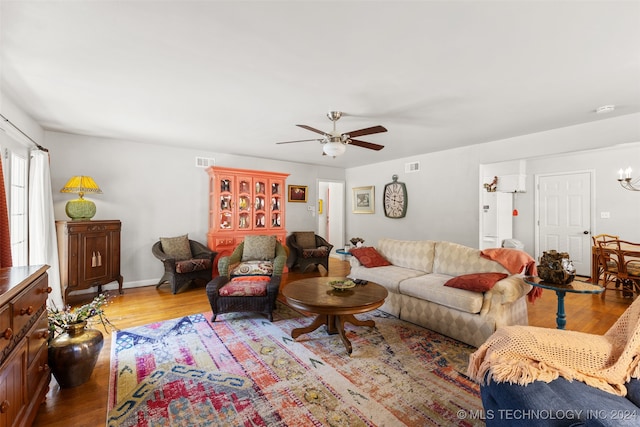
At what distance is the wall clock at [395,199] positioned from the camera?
5969mm

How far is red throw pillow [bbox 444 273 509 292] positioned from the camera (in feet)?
8.68

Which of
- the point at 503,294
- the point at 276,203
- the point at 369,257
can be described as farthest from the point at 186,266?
the point at 503,294

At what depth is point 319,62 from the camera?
217cm

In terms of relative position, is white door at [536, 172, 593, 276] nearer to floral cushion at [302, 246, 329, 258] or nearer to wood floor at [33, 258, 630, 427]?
wood floor at [33, 258, 630, 427]

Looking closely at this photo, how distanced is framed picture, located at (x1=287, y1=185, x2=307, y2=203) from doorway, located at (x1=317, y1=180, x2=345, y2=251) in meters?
1.10

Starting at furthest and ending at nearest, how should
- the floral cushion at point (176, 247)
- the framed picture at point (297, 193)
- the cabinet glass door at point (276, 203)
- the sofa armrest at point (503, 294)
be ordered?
the framed picture at point (297, 193), the cabinet glass door at point (276, 203), the floral cushion at point (176, 247), the sofa armrest at point (503, 294)

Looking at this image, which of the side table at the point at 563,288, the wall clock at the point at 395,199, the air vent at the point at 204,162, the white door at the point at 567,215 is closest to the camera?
the side table at the point at 563,288

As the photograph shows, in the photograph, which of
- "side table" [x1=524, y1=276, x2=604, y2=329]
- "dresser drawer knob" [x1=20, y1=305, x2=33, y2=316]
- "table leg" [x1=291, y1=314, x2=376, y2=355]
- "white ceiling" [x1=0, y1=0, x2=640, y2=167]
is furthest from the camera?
"table leg" [x1=291, y1=314, x2=376, y2=355]

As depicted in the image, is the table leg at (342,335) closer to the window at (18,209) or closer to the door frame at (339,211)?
the window at (18,209)

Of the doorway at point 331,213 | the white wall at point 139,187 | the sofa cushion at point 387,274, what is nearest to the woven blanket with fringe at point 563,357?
the sofa cushion at point 387,274

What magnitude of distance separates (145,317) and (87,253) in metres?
1.31

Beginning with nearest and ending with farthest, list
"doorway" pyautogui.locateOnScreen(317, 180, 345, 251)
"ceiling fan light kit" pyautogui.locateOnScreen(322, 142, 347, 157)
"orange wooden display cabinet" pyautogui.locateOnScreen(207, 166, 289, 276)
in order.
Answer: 1. "ceiling fan light kit" pyautogui.locateOnScreen(322, 142, 347, 157)
2. "orange wooden display cabinet" pyautogui.locateOnScreen(207, 166, 289, 276)
3. "doorway" pyautogui.locateOnScreen(317, 180, 345, 251)

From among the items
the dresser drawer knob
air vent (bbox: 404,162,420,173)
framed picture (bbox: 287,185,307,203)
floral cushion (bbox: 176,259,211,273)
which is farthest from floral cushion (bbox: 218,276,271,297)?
air vent (bbox: 404,162,420,173)

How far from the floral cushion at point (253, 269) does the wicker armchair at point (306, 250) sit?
1.66 m
